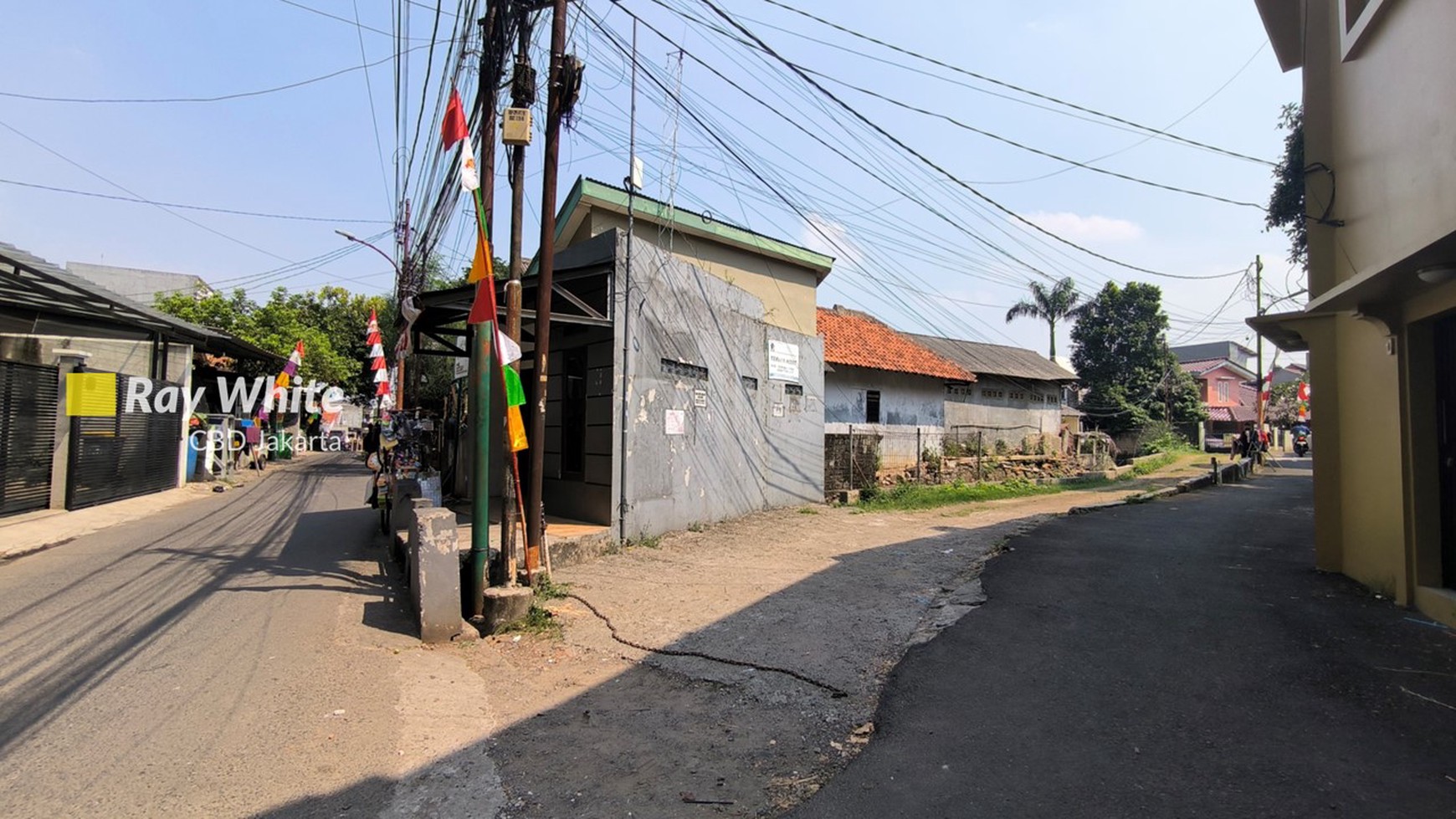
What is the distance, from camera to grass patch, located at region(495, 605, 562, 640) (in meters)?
5.68

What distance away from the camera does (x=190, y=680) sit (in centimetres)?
456

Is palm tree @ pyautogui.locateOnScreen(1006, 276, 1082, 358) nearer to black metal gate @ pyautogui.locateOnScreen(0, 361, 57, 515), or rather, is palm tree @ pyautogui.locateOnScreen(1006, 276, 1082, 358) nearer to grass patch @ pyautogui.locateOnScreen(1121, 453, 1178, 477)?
grass patch @ pyautogui.locateOnScreen(1121, 453, 1178, 477)

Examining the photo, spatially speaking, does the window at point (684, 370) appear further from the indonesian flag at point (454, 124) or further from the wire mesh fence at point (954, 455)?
the wire mesh fence at point (954, 455)

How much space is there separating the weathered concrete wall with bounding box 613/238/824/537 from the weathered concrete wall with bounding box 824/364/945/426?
5.27 metres

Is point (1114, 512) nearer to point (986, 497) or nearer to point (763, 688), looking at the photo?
point (986, 497)

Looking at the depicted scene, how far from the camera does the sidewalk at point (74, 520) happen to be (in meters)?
9.38

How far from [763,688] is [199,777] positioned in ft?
9.71

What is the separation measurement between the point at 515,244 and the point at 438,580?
3047 mm

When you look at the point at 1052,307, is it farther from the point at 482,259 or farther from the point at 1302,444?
the point at 482,259

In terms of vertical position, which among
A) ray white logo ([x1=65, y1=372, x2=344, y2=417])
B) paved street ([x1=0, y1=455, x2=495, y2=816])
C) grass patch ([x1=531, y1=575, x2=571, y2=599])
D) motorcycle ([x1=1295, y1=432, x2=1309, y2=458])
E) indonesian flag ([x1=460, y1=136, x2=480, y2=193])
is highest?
indonesian flag ([x1=460, y1=136, x2=480, y2=193])

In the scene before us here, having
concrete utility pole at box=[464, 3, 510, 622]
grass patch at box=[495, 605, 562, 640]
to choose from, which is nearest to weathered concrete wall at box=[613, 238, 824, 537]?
concrete utility pole at box=[464, 3, 510, 622]

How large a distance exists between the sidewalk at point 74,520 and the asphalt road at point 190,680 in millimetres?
766

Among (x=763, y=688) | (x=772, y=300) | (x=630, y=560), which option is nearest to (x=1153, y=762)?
(x=763, y=688)

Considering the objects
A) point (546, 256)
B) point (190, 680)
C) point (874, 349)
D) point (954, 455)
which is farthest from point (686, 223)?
point (190, 680)
